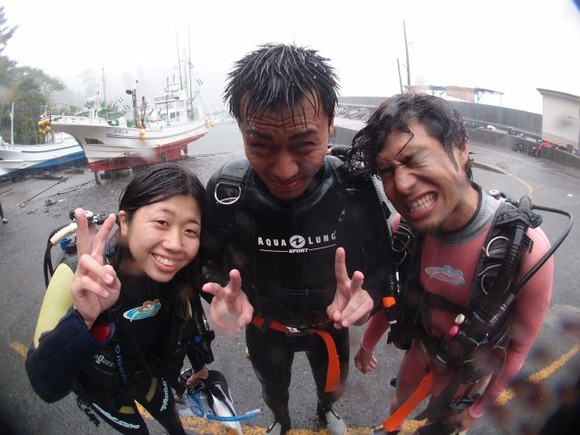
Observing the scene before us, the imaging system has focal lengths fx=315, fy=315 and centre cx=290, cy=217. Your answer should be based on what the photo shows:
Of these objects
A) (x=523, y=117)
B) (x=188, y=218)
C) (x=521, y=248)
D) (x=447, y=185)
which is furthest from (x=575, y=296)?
(x=523, y=117)

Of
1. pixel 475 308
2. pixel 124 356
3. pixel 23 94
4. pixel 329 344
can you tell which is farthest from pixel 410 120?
pixel 23 94

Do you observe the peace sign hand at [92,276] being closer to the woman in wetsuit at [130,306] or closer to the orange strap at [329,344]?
the woman in wetsuit at [130,306]

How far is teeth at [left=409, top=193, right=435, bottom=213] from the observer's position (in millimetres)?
1057

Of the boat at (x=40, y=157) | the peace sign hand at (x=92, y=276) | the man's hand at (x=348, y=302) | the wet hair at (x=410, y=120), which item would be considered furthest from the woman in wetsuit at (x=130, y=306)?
the boat at (x=40, y=157)

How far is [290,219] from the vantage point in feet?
4.18

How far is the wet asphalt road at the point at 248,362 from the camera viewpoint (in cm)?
158

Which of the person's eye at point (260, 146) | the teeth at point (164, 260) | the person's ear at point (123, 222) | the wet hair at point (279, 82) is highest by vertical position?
the wet hair at point (279, 82)

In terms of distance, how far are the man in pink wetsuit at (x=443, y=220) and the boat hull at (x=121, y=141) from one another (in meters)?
5.84

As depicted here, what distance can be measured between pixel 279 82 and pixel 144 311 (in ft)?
3.50

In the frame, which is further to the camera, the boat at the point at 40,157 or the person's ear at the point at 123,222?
the boat at the point at 40,157

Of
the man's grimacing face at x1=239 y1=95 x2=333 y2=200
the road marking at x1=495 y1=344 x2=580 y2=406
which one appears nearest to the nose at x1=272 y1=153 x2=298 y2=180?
the man's grimacing face at x1=239 y1=95 x2=333 y2=200

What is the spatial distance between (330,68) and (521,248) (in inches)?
34.9

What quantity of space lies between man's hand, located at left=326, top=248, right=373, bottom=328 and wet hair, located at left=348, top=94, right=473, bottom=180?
16.0 inches

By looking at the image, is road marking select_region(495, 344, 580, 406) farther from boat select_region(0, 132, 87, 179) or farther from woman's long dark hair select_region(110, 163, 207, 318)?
boat select_region(0, 132, 87, 179)
